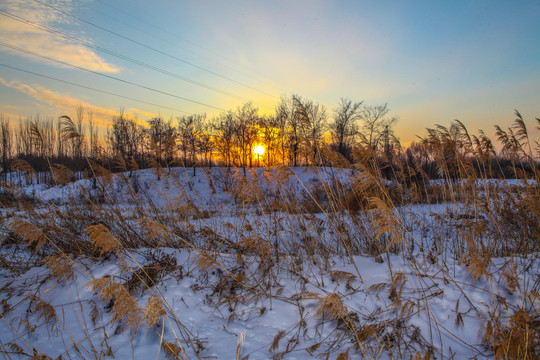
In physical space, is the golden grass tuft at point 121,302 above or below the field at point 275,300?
above

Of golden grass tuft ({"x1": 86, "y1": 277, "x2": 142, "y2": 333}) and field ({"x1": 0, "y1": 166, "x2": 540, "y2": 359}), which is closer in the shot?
golden grass tuft ({"x1": 86, "y1": 277, "x2": 142, "y2": 333})

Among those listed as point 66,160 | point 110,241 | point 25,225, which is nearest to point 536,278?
point 110,241

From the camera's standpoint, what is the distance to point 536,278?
302 centimetres

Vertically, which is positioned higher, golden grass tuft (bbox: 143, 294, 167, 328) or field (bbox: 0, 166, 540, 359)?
golden grass tuft (bbox: 143, 294, 167, 328)

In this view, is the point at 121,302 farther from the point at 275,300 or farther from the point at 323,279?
the point at 323,279

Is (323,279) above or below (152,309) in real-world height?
below

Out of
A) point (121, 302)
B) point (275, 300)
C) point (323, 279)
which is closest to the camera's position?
point (121, 302)

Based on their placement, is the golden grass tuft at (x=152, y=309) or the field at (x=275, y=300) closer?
the golden grass tuft at (x=152, y=309)

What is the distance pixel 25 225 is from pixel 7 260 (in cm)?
219

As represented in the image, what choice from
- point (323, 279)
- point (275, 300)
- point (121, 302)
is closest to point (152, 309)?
point (121, 302)

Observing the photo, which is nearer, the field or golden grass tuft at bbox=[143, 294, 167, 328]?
golden grass tuft at bbox=[143, 294, 167, 328]

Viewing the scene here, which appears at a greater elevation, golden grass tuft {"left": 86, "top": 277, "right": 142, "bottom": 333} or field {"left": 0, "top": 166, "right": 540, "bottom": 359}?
golden grass tuft {"left": 86, "top": 277, "right": 142, "bottom": 333}

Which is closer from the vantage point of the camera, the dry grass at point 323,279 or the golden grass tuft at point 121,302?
the golden grass tuft at point 121,302

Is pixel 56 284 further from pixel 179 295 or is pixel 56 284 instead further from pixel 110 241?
pixel 110 241
